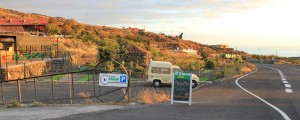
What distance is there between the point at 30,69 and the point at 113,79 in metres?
21.0

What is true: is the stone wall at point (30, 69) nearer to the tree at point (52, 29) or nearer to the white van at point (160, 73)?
the white van at point (160, 73)

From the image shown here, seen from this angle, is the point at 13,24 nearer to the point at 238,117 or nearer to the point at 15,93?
the point at 15,93

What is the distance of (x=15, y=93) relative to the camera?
22.7 m

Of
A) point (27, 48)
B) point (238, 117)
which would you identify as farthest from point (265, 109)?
point (27, 48)

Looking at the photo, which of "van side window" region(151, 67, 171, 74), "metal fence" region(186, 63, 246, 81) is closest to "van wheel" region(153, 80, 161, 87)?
"van side window" region(151, 67, 171, 74)

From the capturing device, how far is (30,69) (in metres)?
33.7

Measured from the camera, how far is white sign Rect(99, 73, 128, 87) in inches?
588

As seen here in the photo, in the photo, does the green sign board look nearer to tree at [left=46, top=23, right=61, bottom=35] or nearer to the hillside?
the hillside

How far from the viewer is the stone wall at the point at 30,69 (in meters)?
30.3

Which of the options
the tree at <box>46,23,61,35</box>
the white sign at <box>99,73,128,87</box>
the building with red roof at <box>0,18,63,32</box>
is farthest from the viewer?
the tree at <box>46,23,61,35</box>

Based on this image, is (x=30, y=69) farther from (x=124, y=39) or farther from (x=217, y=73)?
(x=124, y=39)

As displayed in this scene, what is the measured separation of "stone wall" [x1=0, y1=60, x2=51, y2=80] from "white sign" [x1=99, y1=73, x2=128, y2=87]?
17.1 meters

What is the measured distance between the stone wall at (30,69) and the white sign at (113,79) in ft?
56.3

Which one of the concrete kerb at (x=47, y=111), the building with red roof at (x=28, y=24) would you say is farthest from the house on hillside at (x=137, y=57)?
the building with red roof at (x=28, y=24)
